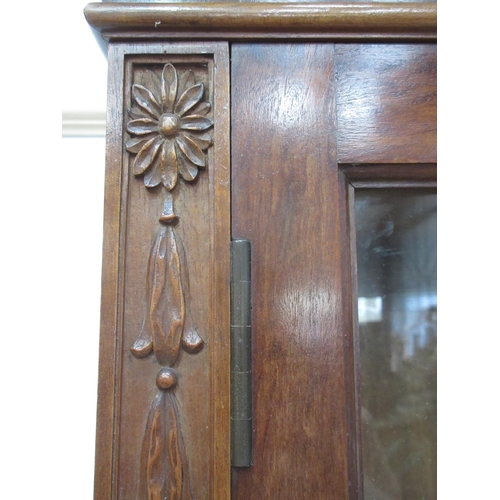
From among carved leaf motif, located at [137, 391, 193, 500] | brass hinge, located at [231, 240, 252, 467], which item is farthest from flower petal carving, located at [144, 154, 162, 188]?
carved leaf motif, located at [137, 391, 193, 500]

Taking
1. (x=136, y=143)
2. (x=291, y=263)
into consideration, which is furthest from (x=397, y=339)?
(x=136, y=143)

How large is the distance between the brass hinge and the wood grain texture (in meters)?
0.17

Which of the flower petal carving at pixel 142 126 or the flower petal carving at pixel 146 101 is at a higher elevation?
the flower petal carving at pixel 146 101

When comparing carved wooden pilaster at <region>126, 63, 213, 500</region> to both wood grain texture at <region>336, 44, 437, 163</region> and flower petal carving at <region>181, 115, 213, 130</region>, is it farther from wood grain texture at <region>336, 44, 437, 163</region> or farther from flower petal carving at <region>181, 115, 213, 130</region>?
wood grain texture at <region>336, 44, 437, 163</region>

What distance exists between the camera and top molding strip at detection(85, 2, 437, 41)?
44 centimetres

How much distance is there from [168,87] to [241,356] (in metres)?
0.31

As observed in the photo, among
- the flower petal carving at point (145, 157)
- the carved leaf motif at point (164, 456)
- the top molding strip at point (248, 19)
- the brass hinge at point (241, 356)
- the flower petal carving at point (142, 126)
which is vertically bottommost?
the carved leaf motif at point (164, 456)

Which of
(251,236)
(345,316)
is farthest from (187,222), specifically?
(345,316)

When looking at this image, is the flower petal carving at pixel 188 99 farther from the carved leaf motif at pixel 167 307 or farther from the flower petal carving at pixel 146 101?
the carved leaf motif at pixel 167 307

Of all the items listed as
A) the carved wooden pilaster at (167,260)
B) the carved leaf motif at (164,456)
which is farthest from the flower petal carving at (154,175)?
the carved leaf motif at (164,456)

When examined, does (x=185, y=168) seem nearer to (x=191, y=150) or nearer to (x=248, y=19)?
(x=191, y=150)

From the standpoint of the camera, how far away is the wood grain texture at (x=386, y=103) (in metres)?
0.47

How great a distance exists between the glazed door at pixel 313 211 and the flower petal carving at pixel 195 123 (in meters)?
0.03
